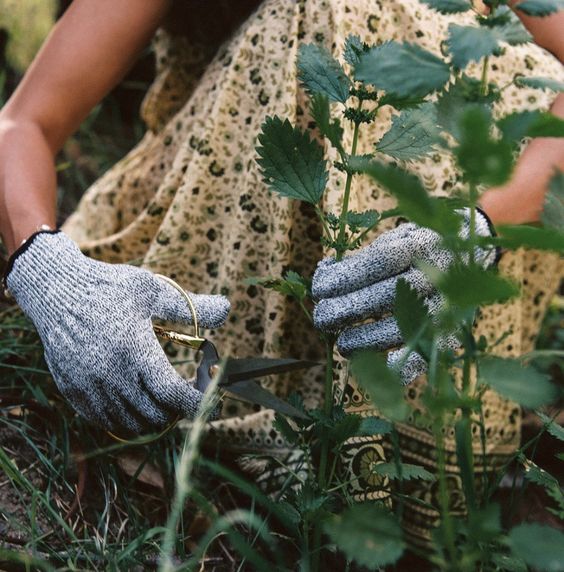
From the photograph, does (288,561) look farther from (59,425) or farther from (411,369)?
(59,425)

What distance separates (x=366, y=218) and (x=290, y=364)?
159mm

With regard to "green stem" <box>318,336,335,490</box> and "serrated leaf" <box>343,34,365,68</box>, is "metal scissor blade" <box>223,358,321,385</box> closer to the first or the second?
"green stem" <box>318,336,335,490</box>

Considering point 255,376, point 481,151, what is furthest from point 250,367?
point 481,151

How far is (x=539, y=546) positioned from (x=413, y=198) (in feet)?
0.74

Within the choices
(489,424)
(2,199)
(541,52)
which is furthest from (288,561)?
(541,52)

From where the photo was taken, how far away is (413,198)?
39 cm

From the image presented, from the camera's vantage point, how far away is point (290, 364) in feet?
2.10

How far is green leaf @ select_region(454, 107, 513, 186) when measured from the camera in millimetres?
366

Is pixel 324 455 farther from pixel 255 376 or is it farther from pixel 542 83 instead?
pixel 542 83

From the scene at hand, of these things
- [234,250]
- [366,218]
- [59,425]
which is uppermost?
[366,218]

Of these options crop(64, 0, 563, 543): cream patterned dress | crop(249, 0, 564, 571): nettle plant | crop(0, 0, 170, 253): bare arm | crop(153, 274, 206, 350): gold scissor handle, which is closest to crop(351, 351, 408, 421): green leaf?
crop(249, 0, 564, 571): nettle plant

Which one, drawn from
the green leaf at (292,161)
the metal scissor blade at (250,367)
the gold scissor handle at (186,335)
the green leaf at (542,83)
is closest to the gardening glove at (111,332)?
the gold scissor handle at (186,335)

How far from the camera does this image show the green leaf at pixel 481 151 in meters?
0.37

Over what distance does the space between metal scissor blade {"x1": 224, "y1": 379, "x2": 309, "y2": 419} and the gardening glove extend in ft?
0.43
